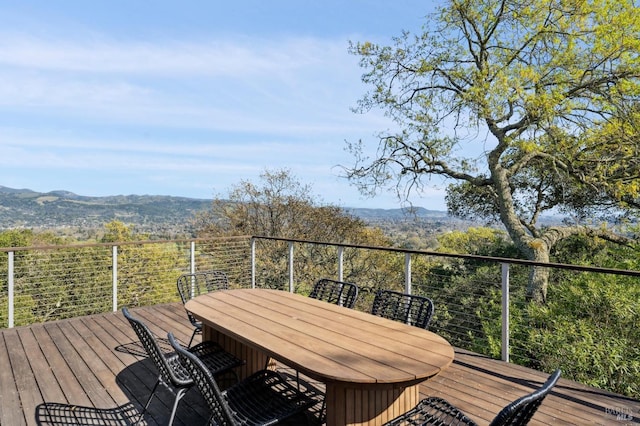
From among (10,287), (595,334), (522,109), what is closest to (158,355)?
(10,287)

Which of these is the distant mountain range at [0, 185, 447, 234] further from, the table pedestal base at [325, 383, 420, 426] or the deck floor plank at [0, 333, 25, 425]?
the table pedestal base at [325, 383, 420, 426]

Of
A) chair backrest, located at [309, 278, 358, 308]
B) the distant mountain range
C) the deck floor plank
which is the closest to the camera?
the deck floor plank

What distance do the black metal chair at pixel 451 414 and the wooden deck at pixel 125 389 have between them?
2.35ft

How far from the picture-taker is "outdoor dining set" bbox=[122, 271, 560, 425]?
5.85 ft

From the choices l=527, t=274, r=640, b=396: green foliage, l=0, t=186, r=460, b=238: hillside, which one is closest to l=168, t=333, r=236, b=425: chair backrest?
l=527, t=274, r=640, b=396: green foliage

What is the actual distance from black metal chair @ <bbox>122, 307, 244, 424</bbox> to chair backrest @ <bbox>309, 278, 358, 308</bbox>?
1.13 m

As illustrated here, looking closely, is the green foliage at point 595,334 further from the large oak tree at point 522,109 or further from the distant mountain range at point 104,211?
the distant mountain range at point 104,211

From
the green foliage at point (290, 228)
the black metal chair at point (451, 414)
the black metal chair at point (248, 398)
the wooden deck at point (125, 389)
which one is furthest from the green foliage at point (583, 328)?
the green foliage at point (290, 228)

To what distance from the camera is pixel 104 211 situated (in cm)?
1470

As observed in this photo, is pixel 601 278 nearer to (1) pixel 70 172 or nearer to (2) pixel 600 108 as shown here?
(2) pixel 600 108

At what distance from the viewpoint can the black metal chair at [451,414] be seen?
4.59 feet

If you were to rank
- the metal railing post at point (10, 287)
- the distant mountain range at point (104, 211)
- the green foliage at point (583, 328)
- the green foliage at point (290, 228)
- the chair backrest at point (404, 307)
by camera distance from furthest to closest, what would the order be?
the distant mountain range at point (104, 211), the green foliage at point (290, 228), the green foliage at point (583, 328), the metal railing post at point (10, 287), the chair backrest at point (404, 307)

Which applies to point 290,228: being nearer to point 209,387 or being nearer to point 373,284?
point 373,284

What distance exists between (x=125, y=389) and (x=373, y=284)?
8.33 metres
